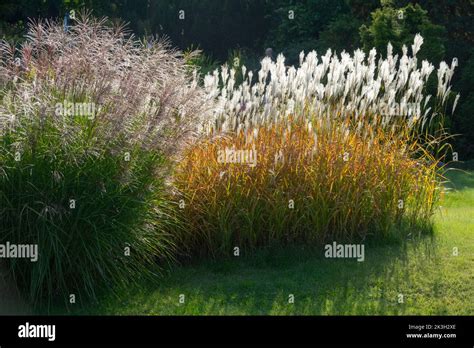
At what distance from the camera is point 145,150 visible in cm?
604

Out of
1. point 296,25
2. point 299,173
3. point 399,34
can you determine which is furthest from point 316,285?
point 296,25

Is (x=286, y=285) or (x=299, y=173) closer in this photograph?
(x=286, y=285)

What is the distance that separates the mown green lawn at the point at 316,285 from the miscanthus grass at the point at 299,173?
245 millimetres

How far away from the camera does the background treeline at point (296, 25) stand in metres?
13.8

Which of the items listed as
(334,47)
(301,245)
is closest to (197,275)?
(301,245)

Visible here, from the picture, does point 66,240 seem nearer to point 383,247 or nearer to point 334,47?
point 383,247

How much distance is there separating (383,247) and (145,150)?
2.49 metres

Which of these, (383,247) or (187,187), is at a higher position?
(187,187)

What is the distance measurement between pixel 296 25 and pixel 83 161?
14.8m

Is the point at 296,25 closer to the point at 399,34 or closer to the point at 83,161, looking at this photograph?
the point at 399,34

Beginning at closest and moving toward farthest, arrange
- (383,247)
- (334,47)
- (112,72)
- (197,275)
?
(112,72), (197,275), (383,247), (334,47)

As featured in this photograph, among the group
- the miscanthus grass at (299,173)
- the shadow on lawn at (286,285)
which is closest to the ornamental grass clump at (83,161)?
the shadow on lawn at (286,285)

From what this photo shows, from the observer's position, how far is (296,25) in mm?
19719
